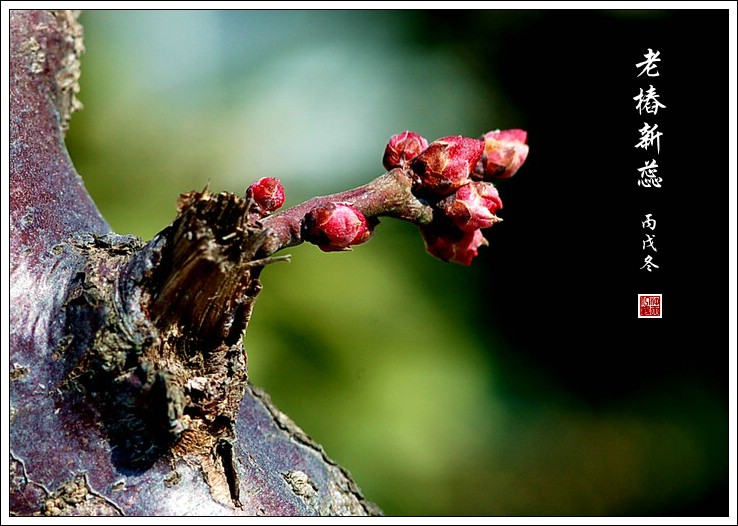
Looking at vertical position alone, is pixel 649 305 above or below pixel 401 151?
below

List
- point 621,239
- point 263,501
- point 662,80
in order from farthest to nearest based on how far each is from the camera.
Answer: point 621,239 → point 662,80 → point 263,501

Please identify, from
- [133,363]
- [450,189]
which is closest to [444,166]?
[450,189]

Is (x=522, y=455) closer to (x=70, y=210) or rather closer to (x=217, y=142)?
(x=217, y=142)

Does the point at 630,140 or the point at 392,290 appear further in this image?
the point at 630,140

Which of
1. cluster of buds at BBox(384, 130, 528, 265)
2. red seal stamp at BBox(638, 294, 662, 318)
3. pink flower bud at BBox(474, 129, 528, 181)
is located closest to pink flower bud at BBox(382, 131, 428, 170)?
cluster of buds at BBox(384, 130, 528, 265)

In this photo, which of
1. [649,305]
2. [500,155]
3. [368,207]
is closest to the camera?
[368,207]

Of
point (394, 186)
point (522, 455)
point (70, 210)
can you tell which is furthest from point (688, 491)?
point (70, 210)

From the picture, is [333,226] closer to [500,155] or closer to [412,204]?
[412,204]

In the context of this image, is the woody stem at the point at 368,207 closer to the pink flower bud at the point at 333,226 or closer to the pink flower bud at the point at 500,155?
the pink flower bud at the point at 333,226
